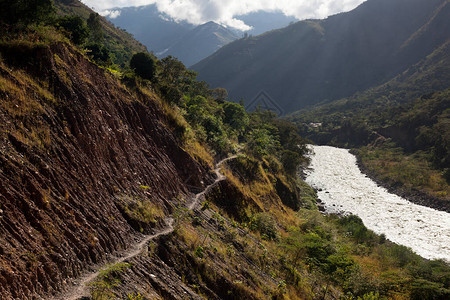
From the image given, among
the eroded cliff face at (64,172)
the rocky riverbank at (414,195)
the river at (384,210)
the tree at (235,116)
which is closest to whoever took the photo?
the eroded cliff face at (64,172)

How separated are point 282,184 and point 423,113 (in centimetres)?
9117

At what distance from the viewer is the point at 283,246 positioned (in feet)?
72.1

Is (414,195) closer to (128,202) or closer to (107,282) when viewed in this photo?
(128,202)

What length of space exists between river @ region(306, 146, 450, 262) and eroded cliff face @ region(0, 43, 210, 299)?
4311 centimetres

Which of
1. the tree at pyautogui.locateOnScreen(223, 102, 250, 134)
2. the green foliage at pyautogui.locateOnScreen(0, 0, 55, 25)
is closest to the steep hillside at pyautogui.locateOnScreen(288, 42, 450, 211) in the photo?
the tree at pyautogui.locateOnScreen(223, 102, 250, 134)

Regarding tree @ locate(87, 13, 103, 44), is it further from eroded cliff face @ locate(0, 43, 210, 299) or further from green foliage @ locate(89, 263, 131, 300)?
green foliage @ locate(89, 263, 131, 300)

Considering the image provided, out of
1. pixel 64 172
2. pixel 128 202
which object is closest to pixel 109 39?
pixel 128 202

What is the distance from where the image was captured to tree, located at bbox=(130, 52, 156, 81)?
80.2 ft

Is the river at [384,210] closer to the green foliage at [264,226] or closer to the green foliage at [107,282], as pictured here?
the green foliage at [264,226]

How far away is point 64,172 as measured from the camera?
34.4 ft

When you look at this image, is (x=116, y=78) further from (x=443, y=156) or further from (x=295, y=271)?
(x=443, y=156)

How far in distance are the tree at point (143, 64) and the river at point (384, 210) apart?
4294 centimetres

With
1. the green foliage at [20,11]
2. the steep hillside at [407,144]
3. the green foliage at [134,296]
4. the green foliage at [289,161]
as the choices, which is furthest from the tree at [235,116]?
the green foliage at [134,296]

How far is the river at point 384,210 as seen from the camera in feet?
146
